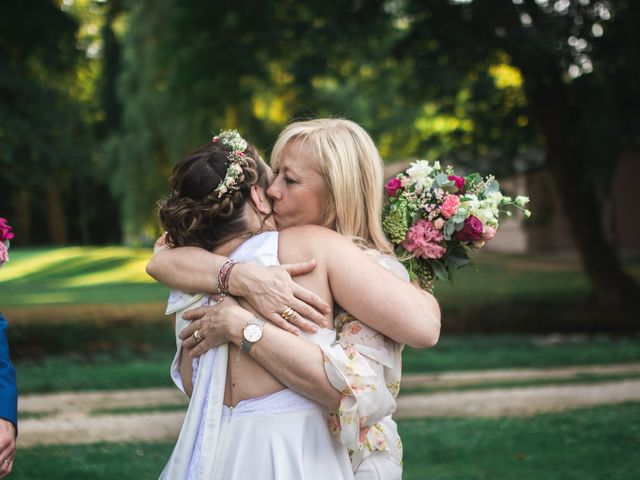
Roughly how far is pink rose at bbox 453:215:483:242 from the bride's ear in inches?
28.1

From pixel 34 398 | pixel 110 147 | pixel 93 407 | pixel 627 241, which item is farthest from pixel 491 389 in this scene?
pixel 627 241

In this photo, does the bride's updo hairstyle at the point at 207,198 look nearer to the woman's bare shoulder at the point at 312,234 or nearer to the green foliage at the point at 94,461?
the woman's bare shoulder at the point at 312,234

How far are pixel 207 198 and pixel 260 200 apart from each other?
205 millimetres

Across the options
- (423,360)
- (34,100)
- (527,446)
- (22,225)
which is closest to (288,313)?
(527,446)

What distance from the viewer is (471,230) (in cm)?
296

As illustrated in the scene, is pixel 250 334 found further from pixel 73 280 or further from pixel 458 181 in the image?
pixel 73 280

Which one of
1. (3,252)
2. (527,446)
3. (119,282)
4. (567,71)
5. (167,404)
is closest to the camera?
(3,252)

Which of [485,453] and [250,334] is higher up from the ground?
[250,334]

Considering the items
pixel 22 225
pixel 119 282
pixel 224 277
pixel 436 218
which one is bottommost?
pixel 119 282

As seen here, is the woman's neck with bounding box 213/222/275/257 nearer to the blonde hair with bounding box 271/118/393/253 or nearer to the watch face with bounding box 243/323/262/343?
the blonde hair with bounding box 271/118/393/253

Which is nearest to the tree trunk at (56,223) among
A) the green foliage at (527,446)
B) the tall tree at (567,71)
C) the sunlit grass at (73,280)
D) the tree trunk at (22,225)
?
the tree trunk at (22,225)

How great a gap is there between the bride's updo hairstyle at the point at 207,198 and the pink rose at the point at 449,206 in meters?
0.66

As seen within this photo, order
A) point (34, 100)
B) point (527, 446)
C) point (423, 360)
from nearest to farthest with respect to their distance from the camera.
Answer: point (527, 446) → point (423, 360) → point (34, 100)

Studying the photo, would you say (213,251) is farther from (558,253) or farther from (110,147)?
(558,253)
